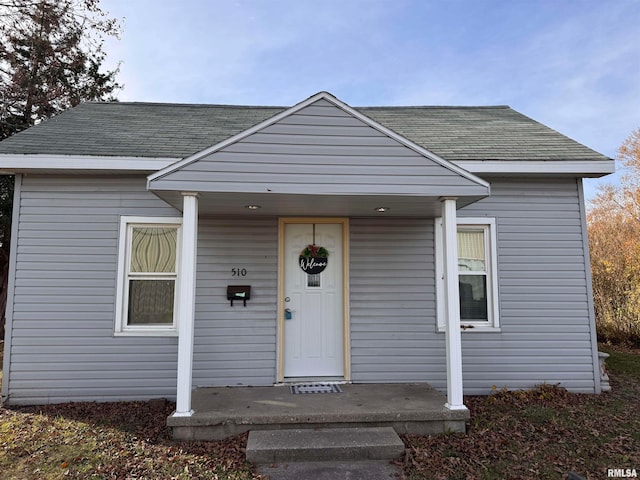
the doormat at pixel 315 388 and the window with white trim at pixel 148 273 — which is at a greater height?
the window with white trim at pixel 148 273

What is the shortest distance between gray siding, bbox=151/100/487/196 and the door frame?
1467 millimetres

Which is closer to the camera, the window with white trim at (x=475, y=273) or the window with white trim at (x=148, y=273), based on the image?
the window with white trim at (x=148, y=273)

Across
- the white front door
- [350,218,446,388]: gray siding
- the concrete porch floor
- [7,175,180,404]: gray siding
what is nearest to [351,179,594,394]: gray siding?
[350,218,446,388]: gray siding

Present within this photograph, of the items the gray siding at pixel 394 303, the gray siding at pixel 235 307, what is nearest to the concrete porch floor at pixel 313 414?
the gray siding at pixel 235 307

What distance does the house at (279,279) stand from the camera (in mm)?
4738

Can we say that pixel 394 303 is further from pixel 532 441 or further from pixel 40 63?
pixel 40 63

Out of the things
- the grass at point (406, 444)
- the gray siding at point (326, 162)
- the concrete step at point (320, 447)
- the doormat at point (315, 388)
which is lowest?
the grass at point (406, 444)

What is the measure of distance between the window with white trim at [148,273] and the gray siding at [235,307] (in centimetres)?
38

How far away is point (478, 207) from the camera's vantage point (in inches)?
207

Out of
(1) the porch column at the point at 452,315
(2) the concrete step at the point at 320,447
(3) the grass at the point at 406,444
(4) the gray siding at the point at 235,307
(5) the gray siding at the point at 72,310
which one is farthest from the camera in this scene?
(4) the gray siding at the point at 235,307

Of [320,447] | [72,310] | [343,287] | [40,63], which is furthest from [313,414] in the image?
[40,63]

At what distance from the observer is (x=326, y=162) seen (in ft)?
12.3

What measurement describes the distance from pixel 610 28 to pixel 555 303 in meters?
8.75

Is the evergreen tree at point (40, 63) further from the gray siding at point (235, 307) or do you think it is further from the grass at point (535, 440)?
the grass at point (535, 440)
